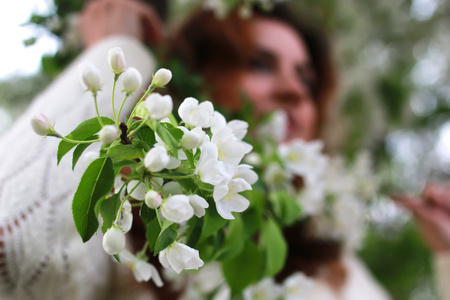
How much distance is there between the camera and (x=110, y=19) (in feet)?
2.22

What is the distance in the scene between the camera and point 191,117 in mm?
244

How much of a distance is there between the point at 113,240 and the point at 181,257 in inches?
1.6

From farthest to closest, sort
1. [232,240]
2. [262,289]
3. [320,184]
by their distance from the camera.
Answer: [320,184]
[262,289]
[232,240]

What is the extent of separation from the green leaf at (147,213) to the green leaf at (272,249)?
0.17 meters

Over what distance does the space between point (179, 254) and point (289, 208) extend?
21cm

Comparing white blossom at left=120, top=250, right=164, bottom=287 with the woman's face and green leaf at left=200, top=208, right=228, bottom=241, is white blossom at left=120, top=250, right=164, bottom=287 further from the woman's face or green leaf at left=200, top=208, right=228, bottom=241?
the woman's face

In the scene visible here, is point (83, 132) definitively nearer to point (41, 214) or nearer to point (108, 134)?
point (108, 134)

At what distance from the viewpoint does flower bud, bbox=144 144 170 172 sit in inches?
8.1

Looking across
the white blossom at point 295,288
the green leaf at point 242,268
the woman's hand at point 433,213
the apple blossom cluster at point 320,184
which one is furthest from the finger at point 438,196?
the green leaf at point 242,268

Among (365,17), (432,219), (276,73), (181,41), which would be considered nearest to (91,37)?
(181,41)

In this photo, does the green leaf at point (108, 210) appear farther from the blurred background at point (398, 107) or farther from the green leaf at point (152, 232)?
the blurred background at point (398, 107)

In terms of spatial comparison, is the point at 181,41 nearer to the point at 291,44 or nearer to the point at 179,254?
the point at 291,44

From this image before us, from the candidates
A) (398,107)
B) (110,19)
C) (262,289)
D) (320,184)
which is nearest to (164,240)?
(262,289)

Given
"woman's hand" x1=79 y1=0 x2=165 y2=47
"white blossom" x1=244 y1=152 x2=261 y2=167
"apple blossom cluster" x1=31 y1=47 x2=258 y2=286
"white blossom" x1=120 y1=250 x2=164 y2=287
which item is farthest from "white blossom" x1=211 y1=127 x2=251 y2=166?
"woman's hand" x1=79 y1=0 x2=165 y2=47
